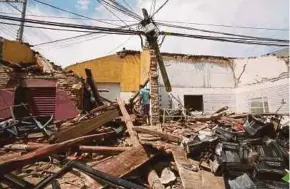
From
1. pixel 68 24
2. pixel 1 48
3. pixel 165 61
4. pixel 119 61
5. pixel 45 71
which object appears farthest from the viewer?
pixel 119 61

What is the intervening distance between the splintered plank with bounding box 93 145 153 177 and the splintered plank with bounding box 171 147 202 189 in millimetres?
581

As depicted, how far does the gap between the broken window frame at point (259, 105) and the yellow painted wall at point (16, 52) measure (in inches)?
503

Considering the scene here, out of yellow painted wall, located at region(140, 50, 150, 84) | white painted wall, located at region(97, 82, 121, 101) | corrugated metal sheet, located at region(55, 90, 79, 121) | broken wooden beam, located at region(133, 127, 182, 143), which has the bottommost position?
broken wooden beam, located at region(133, 127, 182, 143)

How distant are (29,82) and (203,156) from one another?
930cm

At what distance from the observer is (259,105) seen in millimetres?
16516

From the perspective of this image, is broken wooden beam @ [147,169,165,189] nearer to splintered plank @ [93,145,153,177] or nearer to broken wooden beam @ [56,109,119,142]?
splintered plank @ [93,145,153,177]

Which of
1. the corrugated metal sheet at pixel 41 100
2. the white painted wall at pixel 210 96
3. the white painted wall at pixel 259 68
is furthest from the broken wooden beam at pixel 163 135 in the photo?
the white painted wall at pixel 259 68

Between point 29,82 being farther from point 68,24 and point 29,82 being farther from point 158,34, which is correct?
point 158,34

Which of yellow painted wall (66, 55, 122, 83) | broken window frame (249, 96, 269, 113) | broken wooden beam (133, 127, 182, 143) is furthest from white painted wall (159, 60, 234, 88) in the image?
broken wooden beam (133, 127, 182, 143)

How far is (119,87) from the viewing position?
23.8 m

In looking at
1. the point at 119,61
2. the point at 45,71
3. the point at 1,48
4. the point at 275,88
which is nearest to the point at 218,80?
the point at 275,88

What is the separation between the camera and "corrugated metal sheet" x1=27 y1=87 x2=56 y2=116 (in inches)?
492

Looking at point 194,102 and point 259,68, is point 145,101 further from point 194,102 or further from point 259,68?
point 259,68

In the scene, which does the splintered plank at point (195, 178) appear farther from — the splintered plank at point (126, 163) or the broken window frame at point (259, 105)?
the broken window frame at point (259, 105)
